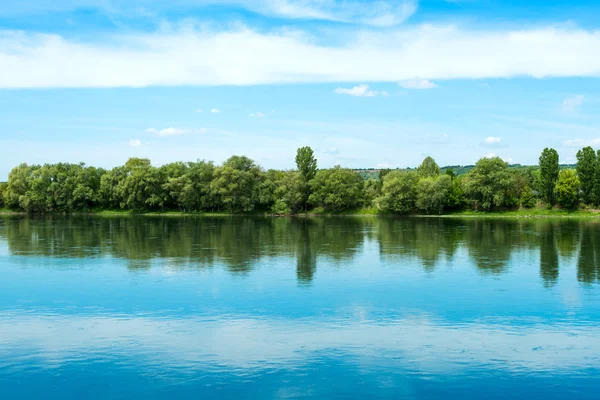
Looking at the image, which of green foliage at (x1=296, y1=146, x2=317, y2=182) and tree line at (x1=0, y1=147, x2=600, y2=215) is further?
green foliage at (x1=296, y1=146, x2=317, y2=182)

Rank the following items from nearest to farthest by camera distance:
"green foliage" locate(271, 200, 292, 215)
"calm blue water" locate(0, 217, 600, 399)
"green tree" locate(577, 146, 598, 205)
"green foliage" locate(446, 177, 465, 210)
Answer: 1. "calm blue water" locate(0, 217, 600, 399)
2. "green tree" locate(577, 146, 598, 205)
3. "green foliage" locate(446, 177, 465, 210)
4. "green foliage" locate(271, 200, 292, 215)

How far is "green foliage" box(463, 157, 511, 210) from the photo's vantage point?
108m

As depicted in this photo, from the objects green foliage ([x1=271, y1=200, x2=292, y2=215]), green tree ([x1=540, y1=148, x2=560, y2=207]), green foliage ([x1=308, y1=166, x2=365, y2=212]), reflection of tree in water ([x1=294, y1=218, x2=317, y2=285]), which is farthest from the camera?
green foliage ([x1=271, y1=200, x2=292, y2=215])

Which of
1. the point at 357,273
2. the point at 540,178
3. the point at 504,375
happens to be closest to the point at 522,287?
the point at 357,273

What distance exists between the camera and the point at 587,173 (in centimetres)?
10319

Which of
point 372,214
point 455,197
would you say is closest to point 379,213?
point 372,214

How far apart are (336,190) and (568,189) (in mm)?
44199

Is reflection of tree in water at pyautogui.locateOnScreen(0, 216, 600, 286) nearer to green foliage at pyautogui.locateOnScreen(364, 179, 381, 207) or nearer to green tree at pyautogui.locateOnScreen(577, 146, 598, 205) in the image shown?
green tree at pyautogui.locateOnScreen(577, 146, 598, 205)

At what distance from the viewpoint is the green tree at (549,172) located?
106 m

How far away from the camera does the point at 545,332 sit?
20.3m

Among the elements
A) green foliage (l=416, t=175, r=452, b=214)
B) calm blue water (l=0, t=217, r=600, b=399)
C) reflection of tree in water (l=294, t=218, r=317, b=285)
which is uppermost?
green foliage (l=416, t=175, r=452, b=214)

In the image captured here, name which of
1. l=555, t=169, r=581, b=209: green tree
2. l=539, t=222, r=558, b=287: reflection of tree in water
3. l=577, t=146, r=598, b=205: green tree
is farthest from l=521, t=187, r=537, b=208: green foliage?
l=539, t=222, r=558, b=287: reflection of tree in water

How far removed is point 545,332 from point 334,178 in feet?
336

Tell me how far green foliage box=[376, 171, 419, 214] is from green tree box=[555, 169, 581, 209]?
26336 millimetres
